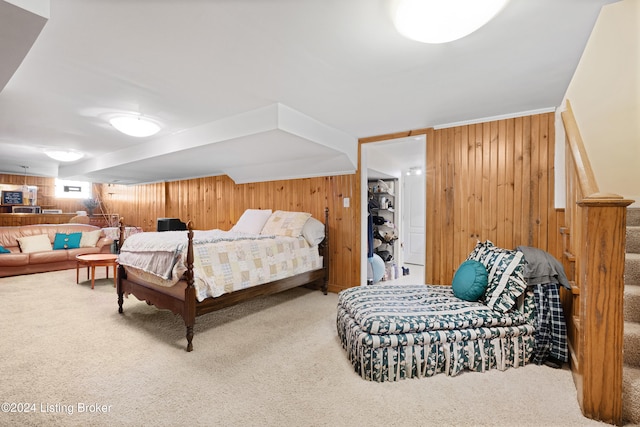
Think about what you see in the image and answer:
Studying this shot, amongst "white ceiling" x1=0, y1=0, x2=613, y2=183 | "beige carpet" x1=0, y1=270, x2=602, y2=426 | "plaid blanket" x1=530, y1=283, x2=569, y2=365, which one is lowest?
"beige carpet" x1=0, y1=270, x2=602, y2=426

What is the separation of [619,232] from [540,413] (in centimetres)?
107

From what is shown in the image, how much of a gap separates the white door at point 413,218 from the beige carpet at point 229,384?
156 inches

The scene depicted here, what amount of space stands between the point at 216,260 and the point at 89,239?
4.33m

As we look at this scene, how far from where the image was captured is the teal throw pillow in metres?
5.01

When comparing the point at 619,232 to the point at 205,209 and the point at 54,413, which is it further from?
the point at 205,209

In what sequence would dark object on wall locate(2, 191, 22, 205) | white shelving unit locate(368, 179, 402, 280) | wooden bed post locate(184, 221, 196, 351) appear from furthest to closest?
A: 1. dark object on wall locate(2, 191, 22, 205)
2. white shelving unit locate(368, 179, 402, 280)
3. wooden bed post locate(184, 221, 196, 351)

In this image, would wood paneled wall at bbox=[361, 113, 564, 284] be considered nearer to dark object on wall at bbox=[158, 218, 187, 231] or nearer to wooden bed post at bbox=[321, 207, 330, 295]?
wooden bed post at bbox=[321, 207, 330, 295]

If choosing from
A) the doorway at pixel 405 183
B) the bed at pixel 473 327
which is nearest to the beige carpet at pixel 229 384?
the bed at pixel 473 327

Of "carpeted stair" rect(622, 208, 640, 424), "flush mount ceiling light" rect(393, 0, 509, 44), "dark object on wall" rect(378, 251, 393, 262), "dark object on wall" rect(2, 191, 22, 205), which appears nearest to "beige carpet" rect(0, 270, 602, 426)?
"carpeted stair" rect(622, 208, 640, 424)

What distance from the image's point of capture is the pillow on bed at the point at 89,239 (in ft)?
17.2

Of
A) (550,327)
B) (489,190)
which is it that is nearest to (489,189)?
(489,190)

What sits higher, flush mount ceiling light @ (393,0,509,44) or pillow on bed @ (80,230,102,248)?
flush mount ceiling light @ (393,0,509,44)

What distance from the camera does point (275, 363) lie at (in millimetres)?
2082

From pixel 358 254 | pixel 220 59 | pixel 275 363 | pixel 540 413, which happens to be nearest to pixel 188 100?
pixel 220 59
